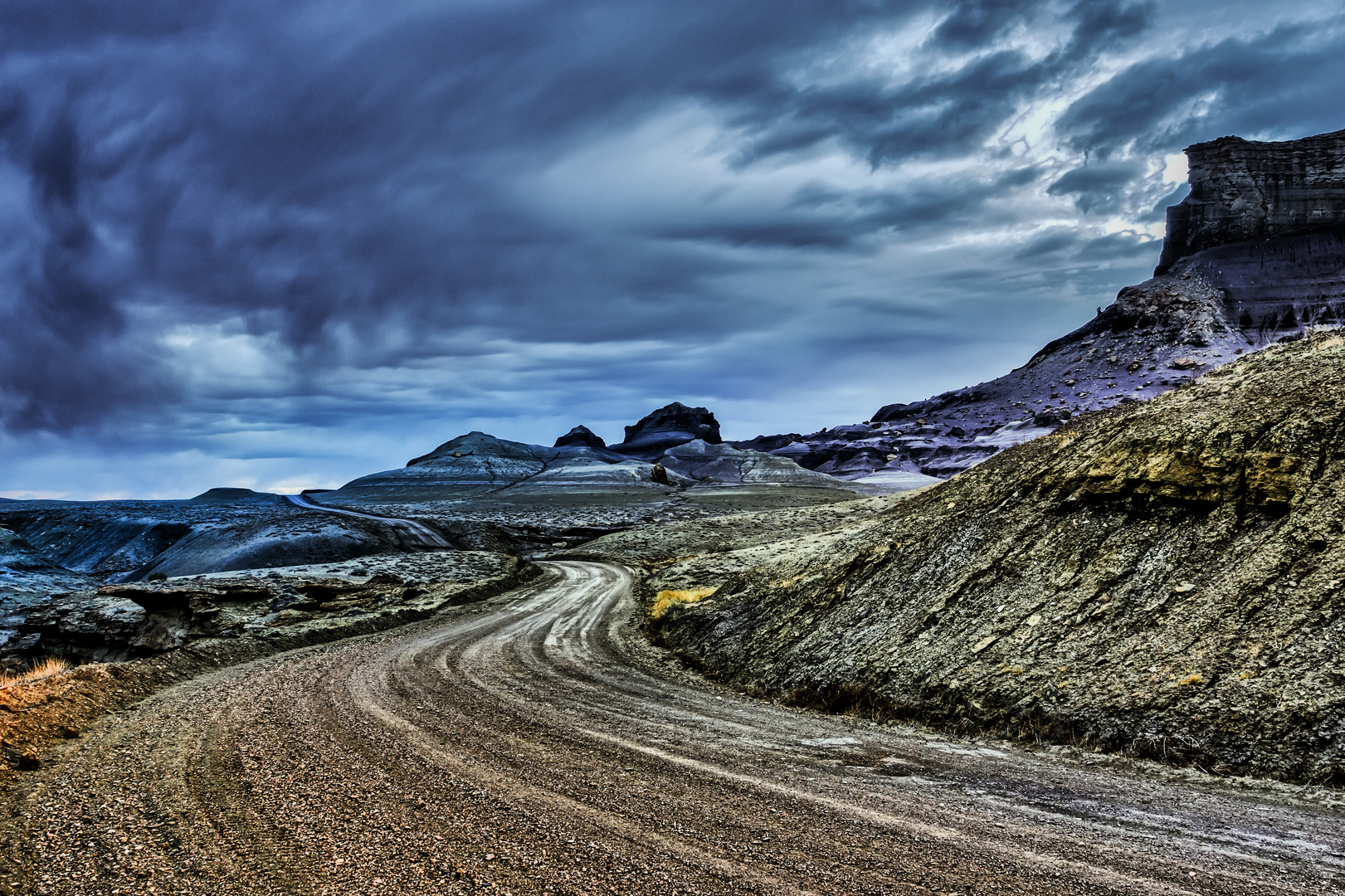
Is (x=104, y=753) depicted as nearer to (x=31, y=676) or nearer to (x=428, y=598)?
(x=31, y=676)

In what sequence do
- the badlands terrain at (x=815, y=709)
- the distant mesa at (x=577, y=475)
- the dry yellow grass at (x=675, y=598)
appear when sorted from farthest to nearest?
1. the distant mesa at (x=577, y=475)
2. the dry yellow grass at (x=675, y=598)
3. the badlands terrain at (x=815, y=709)

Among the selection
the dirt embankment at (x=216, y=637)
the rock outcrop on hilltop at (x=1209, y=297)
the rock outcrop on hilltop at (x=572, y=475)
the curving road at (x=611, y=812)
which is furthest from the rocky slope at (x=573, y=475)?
the curving road at (x=611, y=812)

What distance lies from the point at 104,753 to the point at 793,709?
1011cm

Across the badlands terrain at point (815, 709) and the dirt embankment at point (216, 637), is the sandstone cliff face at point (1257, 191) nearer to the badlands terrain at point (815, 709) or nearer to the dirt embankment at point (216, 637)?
the badlands terrain at point (815, 709)

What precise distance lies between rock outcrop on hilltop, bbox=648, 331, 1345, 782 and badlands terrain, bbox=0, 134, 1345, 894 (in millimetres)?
50

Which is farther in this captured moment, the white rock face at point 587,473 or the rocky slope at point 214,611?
the white rock face at point 587,473

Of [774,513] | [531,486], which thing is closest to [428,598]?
[774,513]

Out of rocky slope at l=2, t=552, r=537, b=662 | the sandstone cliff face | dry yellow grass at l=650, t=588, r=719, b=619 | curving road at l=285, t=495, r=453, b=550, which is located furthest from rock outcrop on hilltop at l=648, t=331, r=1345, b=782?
the sandstone cliff face

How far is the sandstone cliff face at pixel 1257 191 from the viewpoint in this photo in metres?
121

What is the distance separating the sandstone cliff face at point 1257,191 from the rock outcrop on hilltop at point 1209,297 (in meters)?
0.16

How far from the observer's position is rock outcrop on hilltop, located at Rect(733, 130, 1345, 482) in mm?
114000

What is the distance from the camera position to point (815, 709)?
1225 cm

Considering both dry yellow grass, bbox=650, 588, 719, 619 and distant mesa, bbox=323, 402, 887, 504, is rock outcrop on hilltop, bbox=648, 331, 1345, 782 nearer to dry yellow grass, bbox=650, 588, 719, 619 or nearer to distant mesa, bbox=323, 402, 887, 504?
dry yellow grass, bbox=650, 588, 719, 619

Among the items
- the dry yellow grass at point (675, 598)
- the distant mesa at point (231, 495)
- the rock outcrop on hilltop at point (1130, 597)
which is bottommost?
the dry yellow grass at point (675, 598)
